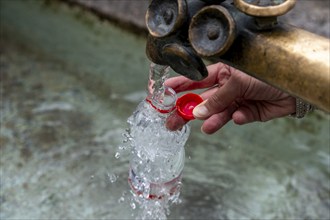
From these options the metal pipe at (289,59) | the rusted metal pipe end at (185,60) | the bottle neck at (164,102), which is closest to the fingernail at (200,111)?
the bottle neck at (164,102)

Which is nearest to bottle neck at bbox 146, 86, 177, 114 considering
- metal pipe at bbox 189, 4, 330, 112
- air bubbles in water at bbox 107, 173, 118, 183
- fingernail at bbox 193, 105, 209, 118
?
fingernail at bbox 193, 105, 209, 118

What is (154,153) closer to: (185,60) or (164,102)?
(164,102)

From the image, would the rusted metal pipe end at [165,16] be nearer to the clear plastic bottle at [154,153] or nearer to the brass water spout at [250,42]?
the brass water spout at [250,42]

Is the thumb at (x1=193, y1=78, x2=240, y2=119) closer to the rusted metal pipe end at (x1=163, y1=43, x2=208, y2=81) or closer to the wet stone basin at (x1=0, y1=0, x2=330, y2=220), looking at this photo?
the rusted metal pipe end at (x1=163, y1=43, x2=208, y2=81)

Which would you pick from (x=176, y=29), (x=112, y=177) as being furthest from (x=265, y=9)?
(x=112, y=177)

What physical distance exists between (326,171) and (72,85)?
42.8 inches

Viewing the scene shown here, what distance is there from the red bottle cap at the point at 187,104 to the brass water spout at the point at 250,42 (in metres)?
0.38

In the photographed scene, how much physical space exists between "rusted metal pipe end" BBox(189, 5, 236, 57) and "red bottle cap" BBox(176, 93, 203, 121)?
46cm

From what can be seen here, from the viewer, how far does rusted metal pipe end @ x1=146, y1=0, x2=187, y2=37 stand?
0.85 m

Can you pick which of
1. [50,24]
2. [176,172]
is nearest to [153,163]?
[176,172]

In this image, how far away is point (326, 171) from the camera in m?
2.04

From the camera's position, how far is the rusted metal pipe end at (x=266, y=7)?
29.9 inches

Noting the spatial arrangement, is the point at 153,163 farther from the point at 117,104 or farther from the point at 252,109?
the point at 117,104

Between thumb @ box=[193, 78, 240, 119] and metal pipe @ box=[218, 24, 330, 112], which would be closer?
Result: metal pipe @ box=[218, 24, 330, 112]
